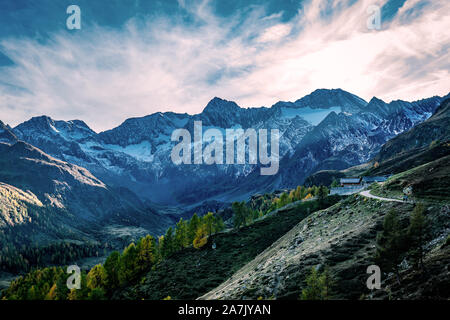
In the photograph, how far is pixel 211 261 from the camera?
81.6 meters

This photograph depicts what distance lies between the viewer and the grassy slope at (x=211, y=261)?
220 ft

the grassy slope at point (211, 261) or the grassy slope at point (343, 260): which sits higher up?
the grassy slope at point (343, 260)

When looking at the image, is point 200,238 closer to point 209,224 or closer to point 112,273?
point 209,224

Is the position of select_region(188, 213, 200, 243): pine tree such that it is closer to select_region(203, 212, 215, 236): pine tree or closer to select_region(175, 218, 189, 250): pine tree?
select_region(175, 218, 189, 250): pine tree

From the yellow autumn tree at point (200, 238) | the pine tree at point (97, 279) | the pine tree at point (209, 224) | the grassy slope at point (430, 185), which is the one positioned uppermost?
the grassy slope at point (430, 185)

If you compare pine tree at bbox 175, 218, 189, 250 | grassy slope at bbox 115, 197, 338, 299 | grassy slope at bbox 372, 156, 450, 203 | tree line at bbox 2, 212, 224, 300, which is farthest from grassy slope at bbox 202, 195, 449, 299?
pine tree at bbox 175, 218, 189, 250

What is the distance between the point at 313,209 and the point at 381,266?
7534cm

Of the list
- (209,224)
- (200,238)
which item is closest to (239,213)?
(209,224)

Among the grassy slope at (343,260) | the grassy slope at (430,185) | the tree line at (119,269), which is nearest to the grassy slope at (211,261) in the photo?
the tree line at (119,269)

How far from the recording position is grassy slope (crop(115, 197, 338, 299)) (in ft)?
220

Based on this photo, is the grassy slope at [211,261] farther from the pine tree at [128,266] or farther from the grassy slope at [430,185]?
the grassy slope at [430,185]
